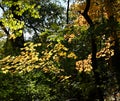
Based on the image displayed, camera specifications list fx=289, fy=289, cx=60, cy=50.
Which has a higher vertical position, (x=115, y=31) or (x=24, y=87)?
(x=115, y=31)

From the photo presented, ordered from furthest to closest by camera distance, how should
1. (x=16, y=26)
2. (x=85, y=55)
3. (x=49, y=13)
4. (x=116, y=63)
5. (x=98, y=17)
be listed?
1. (x=49, y=13)
2. (x=98, y=17)
3. (x=85, y=55)
4. (x=116, y=63)
5. (x=16, y=26)

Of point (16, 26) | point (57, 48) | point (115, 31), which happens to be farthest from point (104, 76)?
point (16, 26)

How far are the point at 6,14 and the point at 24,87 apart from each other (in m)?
5.80

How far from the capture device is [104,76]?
15.0m

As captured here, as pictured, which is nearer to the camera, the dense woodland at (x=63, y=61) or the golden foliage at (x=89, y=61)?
the dense woodland at (x=63, y=61)

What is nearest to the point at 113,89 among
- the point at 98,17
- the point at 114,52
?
the point at 114,52

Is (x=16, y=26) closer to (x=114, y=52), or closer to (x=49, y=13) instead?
(x=114, y=52)

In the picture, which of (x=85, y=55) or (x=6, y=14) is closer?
(x=6, y=14)

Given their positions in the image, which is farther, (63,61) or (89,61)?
(63,61)

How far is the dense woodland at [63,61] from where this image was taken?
919 cm

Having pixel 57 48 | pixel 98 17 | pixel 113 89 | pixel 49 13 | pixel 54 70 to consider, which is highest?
pixel 49 13

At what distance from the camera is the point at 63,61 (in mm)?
A: 18188

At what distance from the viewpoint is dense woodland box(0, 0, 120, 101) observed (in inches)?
362

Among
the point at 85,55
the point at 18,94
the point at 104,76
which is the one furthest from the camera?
the point at 85,55
